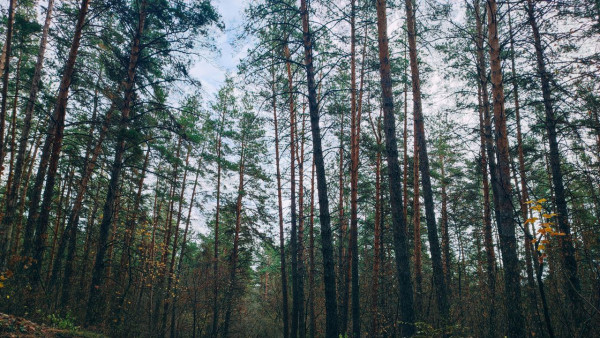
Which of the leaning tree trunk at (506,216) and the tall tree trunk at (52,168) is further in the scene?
the tall tree trunk at (52,168)

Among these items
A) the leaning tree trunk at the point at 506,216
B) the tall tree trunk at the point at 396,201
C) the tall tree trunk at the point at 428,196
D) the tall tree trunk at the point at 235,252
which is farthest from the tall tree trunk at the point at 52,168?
the tall tree trunk at the point at 235,252

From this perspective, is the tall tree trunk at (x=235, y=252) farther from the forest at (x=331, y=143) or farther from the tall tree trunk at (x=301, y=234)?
the tall tree trunk at (x=301, y=234)

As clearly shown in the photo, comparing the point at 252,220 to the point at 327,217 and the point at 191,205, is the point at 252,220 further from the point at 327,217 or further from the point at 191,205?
the point at 327,217

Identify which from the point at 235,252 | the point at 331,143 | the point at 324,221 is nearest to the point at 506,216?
the point at 324,221

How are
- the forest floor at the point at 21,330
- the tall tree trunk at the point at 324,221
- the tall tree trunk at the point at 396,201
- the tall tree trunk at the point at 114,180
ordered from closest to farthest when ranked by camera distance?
1. the forest floor at the point at 21,330
2. the tall tree trunk at the point at 396,201
3. the tall tree trunk at the point at 324,221
4. the tall tree trunk at the point at 114,180

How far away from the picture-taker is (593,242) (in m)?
6.15

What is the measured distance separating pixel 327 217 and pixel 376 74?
7605 millimetres

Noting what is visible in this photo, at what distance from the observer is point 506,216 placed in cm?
563

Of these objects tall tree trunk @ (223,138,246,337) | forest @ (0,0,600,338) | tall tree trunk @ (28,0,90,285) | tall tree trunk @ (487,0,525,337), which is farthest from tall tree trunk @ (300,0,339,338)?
tall tree trunk @ (223,138,246,337)

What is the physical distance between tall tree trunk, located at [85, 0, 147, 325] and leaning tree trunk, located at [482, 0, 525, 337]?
8579mm

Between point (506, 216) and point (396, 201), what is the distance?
205cm

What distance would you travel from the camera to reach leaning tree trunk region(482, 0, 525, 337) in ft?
17.0

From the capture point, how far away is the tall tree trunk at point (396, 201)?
5.83 meters

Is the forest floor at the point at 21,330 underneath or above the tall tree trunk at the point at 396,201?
underneath
